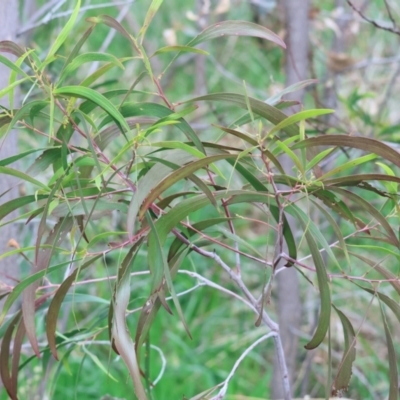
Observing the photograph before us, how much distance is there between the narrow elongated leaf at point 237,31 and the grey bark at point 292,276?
3.09ft

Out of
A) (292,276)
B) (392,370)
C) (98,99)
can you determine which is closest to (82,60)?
(98,99)

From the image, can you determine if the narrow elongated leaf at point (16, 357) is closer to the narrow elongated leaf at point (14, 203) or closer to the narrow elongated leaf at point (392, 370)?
the narrow elongated leaf at point (14, 203)

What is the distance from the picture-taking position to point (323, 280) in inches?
32.7

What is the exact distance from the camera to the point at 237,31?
2.65ft

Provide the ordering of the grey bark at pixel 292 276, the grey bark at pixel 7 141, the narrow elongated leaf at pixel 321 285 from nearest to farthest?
the narrow elongated leaf at pixel 321 285, the grey bark at pixel 7 141, the grey bark at pixel 292 276

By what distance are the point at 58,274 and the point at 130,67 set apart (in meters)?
1.46

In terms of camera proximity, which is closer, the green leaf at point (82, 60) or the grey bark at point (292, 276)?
the green leaf at point (82, 60)

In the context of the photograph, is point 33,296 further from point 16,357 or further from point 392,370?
point 392,370

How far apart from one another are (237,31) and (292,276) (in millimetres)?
1108

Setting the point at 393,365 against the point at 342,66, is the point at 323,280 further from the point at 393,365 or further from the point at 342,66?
the point at 342,66

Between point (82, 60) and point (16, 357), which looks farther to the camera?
point (16, 357)

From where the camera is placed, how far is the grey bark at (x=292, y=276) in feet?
5.85

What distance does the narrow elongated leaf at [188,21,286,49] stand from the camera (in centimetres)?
80

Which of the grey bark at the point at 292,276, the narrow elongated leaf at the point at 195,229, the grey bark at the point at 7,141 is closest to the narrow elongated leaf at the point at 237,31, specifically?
the narrow elongated leaf at the point at 195,229
